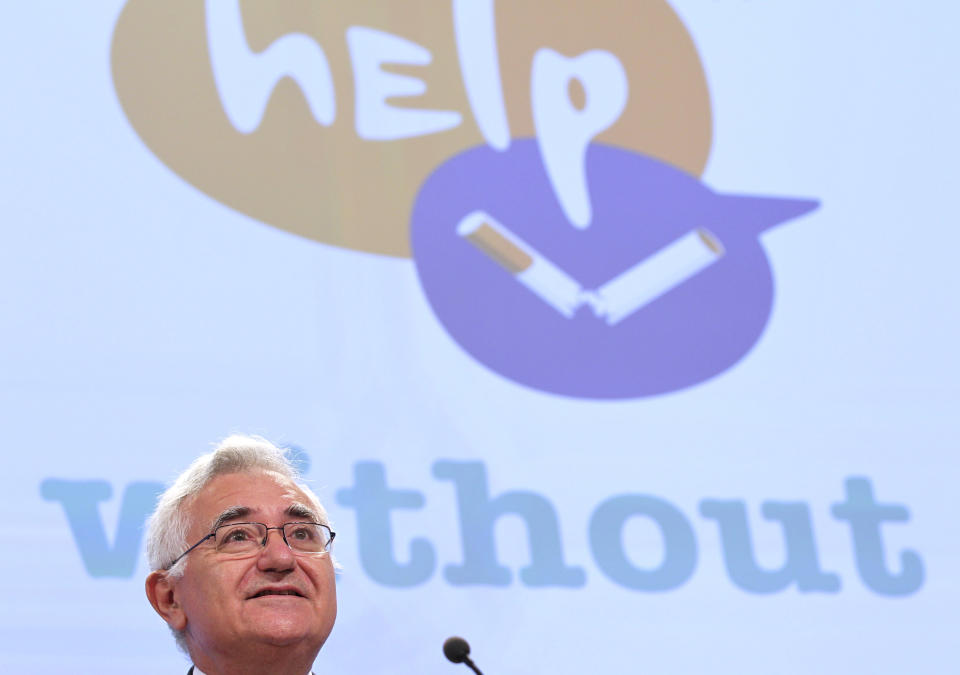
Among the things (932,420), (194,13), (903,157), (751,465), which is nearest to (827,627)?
(751,465)

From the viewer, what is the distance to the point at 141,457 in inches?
90.9

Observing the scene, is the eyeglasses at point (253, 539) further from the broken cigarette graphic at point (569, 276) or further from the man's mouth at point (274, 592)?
the broken cigarette graphic at point (569, 276)

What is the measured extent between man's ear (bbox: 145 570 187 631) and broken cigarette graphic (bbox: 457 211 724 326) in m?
1.02

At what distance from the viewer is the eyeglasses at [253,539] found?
1811 mm

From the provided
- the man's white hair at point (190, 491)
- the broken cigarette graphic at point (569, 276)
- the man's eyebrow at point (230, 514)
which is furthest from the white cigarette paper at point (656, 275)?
the man's eyebrow at point (230, 514)

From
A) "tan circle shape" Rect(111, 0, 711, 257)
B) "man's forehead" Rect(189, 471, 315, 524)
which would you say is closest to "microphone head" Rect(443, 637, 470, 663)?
"man's forehead" Rect(189, 471, 315, 524)

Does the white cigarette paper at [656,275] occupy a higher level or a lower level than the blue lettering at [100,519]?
higher

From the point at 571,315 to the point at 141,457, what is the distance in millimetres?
880

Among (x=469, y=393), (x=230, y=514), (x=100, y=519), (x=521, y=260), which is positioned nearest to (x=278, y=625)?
(x=230, y=514)

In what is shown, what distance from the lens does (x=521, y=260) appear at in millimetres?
2668

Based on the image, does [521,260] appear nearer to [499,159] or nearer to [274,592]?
[499,159]

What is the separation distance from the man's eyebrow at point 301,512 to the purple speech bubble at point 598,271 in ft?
2.54

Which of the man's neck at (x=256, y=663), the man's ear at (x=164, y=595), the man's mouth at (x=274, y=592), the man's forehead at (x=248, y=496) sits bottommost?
the man's neck at (x=256, y=663)

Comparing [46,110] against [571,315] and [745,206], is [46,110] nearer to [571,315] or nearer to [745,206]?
[571,315]
